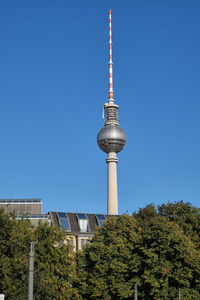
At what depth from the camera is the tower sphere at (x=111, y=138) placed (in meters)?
138

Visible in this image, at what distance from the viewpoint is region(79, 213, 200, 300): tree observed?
2008 inches

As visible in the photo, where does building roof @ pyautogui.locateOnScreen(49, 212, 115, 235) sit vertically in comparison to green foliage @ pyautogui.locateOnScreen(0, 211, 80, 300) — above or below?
above

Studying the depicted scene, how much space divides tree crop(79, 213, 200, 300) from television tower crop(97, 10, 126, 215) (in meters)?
79.5

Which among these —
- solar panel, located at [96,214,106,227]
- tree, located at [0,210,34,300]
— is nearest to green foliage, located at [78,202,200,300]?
tree, located at [0,210,34,300]

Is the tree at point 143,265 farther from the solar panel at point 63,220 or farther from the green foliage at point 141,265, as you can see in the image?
the solar panel at point 63,220

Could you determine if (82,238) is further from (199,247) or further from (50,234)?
(50,234)

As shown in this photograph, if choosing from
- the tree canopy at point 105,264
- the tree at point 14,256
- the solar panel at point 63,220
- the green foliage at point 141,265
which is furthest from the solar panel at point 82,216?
the tree at point 14,256

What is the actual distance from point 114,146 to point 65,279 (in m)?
90.6

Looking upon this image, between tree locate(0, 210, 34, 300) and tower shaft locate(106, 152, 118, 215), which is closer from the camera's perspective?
tree locate(0, 210, 34, 300)

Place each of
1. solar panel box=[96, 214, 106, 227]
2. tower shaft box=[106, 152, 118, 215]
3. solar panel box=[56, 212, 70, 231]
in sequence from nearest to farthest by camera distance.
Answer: solar panel box=[56, 212, 70, 231] → solar panel box=[96, 214, 106, 227] → tower shaft box=[106, 152, 118, 215]

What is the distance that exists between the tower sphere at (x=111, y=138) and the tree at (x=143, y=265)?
268ft

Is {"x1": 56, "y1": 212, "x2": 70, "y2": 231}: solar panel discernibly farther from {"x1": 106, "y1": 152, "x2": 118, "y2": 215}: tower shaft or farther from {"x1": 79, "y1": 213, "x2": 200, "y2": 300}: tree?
{"x1": 106, "y1": 152, "x2": 118, "y2": 215}: tower shaft

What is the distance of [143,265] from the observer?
5262 centimetres

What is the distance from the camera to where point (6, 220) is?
52188 millimetres
